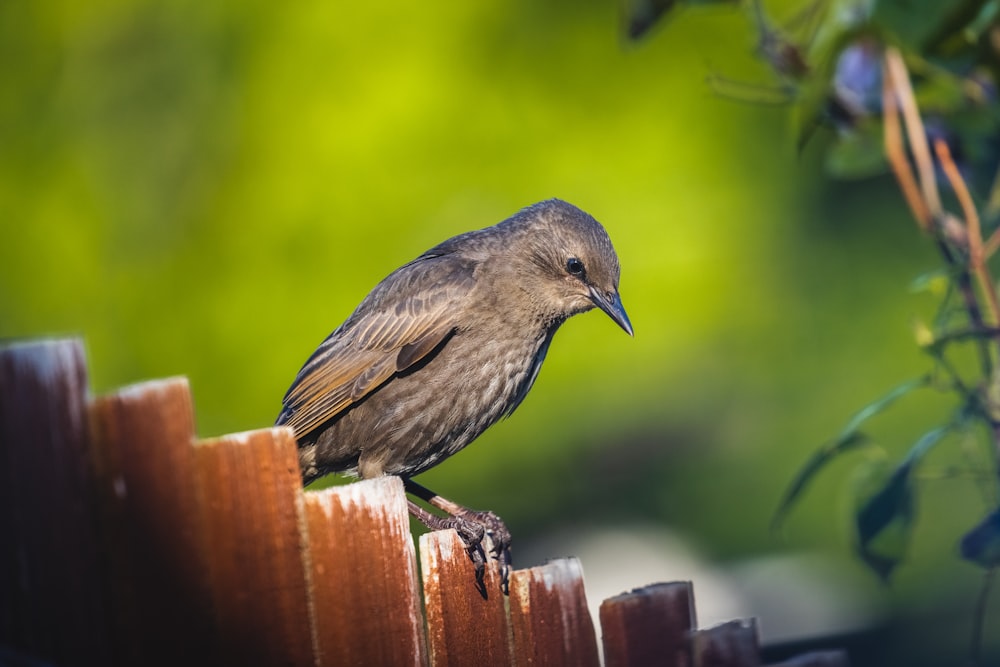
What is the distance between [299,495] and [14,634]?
47cm

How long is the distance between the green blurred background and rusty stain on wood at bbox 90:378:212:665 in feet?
13.2

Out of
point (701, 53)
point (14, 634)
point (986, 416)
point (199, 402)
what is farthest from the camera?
point (701, 53)

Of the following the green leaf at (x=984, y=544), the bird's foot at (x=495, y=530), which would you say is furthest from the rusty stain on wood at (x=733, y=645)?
the bird's foot at (x=495, y=530)

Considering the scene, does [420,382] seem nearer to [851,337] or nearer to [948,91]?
[948,91]

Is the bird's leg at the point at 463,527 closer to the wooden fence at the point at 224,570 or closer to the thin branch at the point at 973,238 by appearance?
the wooden fence at the point at 224,570

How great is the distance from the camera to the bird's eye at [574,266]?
14.2ft

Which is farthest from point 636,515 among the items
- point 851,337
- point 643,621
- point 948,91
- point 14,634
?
point 14,634

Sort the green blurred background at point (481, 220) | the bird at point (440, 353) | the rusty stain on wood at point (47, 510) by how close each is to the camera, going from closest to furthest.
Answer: the rusty stain on wood at point (47, 510) → the bird at point (440, 353) → the green blurred background at point (481, 220)

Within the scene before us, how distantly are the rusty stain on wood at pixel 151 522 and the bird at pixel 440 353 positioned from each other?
2.08 meters

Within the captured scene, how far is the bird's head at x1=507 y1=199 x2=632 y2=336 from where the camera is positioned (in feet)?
14.1

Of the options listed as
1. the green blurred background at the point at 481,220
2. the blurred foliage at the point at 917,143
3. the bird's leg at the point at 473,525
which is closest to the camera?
the blurred foliage at the point at 917,143

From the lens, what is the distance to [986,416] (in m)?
3.04

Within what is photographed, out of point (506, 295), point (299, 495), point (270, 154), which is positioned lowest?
point (299, 495)

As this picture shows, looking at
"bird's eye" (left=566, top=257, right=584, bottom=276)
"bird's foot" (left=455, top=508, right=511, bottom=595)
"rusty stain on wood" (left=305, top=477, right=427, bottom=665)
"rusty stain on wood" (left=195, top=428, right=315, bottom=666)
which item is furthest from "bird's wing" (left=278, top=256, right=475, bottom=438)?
"rusty stain on wood" (left=195, top=428, right=315, bottom=666)
